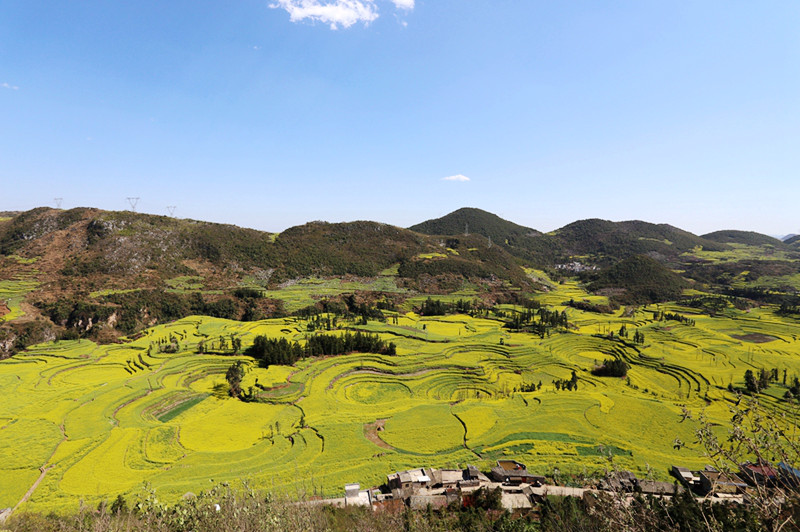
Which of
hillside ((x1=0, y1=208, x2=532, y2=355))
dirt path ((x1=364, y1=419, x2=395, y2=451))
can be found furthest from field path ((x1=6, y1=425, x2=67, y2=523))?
hillside ((x1=0, y1=208, x2=532, y2=355))

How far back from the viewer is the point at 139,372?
47.6m

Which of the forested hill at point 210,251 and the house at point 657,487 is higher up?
the forested hill at point 210,251

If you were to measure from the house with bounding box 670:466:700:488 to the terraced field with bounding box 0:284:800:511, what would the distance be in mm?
1263

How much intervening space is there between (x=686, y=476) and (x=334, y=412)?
31.7 m

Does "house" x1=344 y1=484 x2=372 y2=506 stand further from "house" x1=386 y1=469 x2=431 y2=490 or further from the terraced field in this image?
"house" x1=386 y1=469 x2=431 y2=490

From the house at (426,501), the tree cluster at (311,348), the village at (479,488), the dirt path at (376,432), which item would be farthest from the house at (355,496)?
the tree cluster at (311,348)

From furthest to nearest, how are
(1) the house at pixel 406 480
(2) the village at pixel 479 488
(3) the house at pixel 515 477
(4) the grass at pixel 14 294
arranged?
(4) the grass at pixel 14 294 < (3) the house at pixel 515 477 < (1) the house at pixel 406 480 < (2) the village at pixel 479 488

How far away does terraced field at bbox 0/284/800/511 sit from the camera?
2852 centimetres

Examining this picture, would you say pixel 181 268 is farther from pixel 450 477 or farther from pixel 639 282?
pixel 639 282

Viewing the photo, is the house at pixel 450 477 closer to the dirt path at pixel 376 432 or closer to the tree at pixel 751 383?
the dirt path at pixel 376 432

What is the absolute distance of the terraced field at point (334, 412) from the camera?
2852cm

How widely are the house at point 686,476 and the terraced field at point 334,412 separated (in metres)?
1.26

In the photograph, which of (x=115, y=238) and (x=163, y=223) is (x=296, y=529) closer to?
(x=115, y=238)

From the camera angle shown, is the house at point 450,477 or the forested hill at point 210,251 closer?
the house at point 450,477
